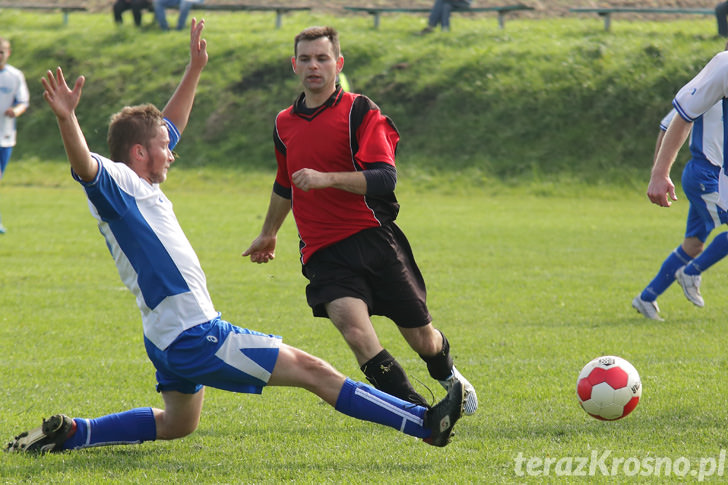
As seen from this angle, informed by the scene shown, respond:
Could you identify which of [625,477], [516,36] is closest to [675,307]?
[625,477]

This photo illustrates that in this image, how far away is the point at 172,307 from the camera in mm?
3844

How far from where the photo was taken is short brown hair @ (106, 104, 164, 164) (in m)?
3.99

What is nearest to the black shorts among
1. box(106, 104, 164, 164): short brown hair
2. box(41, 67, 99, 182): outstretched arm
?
box(106, 104, 164, 164): short brown hair

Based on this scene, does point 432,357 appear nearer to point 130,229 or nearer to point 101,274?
point 130,229

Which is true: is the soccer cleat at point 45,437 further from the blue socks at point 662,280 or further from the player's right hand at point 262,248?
the blue socks at point 662,280

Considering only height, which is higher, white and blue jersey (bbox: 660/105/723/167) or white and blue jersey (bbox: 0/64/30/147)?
white and blue jersey (bbox: 660/105/723/167)

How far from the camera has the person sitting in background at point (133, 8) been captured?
2886 centimetres

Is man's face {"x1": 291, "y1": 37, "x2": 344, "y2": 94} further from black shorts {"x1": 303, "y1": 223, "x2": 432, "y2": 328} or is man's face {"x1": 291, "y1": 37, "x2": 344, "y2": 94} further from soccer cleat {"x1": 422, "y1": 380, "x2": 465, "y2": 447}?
soccer cleat {"x1": 422, "y1": 380, "x2": 465, "y2": 447}

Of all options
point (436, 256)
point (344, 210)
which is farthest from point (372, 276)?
point (436, 256)

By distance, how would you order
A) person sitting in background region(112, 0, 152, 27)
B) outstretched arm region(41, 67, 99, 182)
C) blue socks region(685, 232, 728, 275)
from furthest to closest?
person sitting in background region(112, 0, 152, 27) → blue socks region(685, 232, 728, 275) → outstretched arm region(41, 67, 99, 182)

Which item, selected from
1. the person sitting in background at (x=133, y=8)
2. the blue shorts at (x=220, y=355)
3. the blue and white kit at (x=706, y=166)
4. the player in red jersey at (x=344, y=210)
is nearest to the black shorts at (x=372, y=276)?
the player in red jersey at (x=344, y=210)

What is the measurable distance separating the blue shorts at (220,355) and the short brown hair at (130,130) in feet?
2.80

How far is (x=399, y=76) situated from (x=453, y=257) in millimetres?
14051

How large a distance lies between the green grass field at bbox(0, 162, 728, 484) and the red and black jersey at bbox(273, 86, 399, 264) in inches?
42.0
